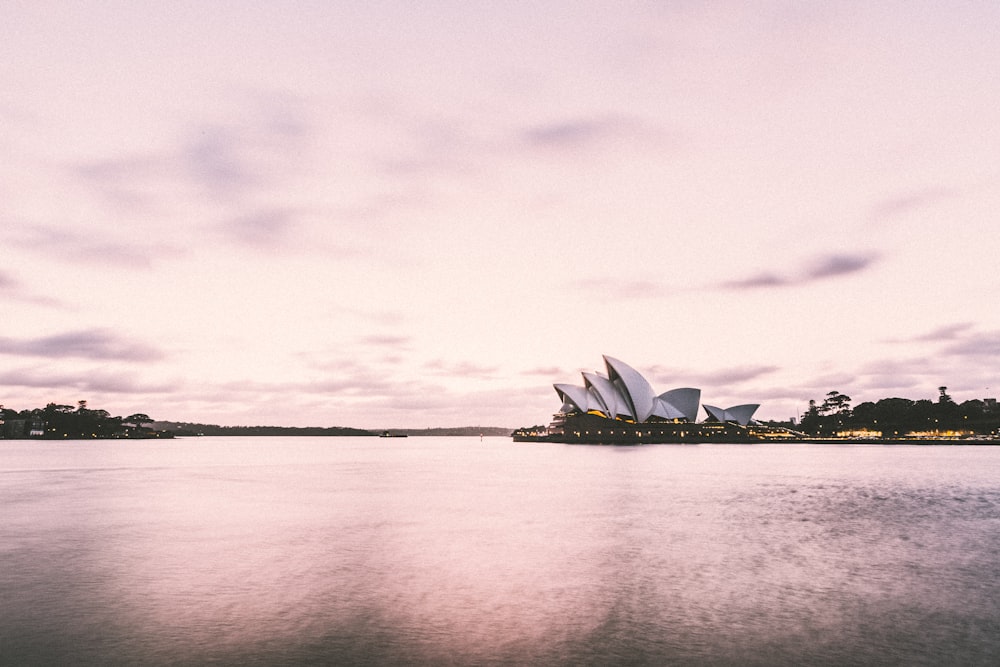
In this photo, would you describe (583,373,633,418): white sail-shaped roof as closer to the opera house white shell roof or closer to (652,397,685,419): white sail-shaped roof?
the opera house white shell roof

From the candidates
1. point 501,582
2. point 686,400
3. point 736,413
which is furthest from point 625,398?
point 501,582

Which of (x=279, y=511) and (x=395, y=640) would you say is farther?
(x=279, y=511)

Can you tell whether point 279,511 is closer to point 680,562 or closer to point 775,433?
point 680,562

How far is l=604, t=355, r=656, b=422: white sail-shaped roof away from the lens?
127m

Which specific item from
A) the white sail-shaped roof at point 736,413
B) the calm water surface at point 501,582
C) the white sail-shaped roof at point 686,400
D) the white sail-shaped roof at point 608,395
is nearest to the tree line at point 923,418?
the white sail-shaped roof at point 736,413

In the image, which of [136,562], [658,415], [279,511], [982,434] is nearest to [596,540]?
[136,562]

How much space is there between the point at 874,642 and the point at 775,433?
186m

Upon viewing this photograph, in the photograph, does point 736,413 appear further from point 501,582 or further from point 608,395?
point 501,582

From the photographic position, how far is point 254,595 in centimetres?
1380

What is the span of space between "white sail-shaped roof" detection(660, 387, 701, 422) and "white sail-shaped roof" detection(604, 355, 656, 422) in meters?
15.8

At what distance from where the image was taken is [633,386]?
132 m

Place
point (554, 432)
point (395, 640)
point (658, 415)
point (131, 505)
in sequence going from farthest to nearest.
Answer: point (554, 432) < point (658, 415) < point (131, 505) < point (395, 640)

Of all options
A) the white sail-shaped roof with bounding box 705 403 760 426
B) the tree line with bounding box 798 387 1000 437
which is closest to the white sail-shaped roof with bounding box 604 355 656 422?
the white sail-shaped roof with bounding box 705 403 760 426

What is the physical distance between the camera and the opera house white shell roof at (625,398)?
131 meters
